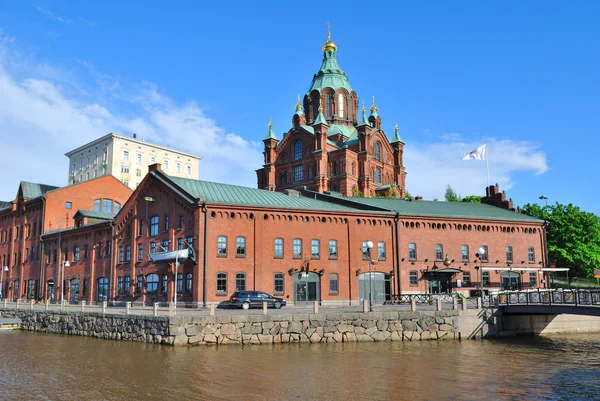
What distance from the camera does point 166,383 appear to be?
22.1 metres

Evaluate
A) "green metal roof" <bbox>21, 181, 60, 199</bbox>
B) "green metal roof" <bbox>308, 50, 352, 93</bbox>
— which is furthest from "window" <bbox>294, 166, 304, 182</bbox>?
"green metal roof" <bbox>21, 181, 60, 199</bbox>

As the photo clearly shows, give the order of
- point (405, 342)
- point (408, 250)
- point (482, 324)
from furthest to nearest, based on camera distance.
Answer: point (408, 250) → point (482, 324) → point (405, 342)

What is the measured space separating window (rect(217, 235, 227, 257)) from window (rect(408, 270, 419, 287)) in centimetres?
1737

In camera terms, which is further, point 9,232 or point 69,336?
point 9,232

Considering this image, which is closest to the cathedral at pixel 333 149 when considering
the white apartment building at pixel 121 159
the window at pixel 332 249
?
the window at pixel 332 249

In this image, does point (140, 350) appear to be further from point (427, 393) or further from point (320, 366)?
point (427, 393)

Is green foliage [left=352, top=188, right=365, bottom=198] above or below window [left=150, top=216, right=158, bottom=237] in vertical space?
above

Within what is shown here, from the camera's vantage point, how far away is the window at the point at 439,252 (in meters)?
52.6

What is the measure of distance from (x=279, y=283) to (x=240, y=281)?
11.1 feet

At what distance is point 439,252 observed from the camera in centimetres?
5281

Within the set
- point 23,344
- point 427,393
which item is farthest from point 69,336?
point 427,393

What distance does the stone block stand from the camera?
34.1m

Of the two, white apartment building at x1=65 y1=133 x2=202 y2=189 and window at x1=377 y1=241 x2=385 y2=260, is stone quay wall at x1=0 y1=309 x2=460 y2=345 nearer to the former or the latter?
window at x1=377 y1=241 x2=385 y2=260

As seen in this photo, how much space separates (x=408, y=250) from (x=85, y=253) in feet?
105
